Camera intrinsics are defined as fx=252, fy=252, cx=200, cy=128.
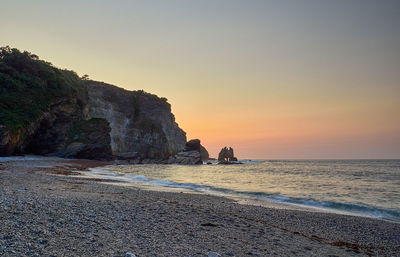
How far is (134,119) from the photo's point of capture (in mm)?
96438

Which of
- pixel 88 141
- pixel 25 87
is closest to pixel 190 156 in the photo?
pixel 88 141

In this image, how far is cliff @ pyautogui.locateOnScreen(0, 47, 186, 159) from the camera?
41566mm

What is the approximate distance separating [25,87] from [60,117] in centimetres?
1025

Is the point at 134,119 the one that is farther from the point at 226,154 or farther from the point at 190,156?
the point at 226,154

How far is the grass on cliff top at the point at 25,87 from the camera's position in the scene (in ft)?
133

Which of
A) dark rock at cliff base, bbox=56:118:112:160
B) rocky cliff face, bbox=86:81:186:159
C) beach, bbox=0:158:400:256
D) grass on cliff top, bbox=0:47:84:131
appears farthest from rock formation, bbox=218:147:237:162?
beach, bbox=0:158:400:256

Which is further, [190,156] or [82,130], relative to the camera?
[190,156]

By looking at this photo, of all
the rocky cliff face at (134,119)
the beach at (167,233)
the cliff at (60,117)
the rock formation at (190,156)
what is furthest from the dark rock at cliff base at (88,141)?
the beach at (167,233)

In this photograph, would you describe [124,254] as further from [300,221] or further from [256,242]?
[300,221]

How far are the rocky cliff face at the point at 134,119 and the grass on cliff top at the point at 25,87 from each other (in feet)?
93.9

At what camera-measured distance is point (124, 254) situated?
4.45 meters

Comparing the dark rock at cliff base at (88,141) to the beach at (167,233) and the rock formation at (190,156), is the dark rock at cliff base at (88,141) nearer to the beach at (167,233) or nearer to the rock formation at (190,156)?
the rock formation at (190,156)

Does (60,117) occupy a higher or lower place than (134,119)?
lower

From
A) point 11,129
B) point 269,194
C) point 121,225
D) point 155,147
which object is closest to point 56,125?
point 11,129
